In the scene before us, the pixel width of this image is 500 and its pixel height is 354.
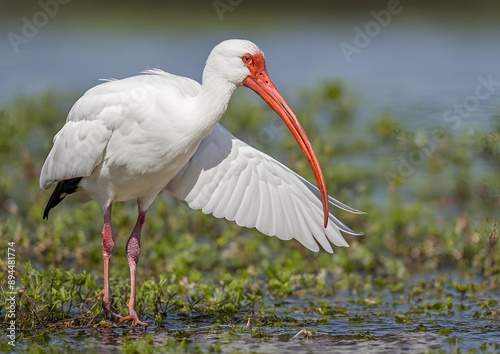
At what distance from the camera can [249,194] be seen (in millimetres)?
8234

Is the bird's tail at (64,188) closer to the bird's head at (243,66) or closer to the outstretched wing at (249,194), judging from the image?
the outstretched wing at (249,194)

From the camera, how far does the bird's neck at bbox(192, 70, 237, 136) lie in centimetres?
738

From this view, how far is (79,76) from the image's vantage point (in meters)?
20.8

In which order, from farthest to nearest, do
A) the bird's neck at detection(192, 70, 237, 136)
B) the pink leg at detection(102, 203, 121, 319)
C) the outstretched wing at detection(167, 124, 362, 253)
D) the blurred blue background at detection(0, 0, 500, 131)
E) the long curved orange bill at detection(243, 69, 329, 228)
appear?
the blurred blue background at detection(0, 0, 500, 131)
the outstretched wing at detection(167, 124, 362, 253)
the pink leg at detection(102, 203, 121, 319)
the long curved orange bill at detection(243, 69, 329, 228)
the bird's neck at detection(192, 70, 237, 136)

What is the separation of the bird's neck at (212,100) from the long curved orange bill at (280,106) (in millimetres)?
247

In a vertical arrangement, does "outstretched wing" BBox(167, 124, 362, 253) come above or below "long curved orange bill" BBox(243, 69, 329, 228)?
below

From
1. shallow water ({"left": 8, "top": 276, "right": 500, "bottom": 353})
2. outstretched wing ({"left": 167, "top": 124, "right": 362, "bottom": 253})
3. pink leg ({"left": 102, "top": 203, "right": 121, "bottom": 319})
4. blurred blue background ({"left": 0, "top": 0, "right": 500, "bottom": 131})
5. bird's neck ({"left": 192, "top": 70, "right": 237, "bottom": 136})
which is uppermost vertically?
blurred blue background ({"left": 0, "top": 0, "right": 500, "bottom": 131})

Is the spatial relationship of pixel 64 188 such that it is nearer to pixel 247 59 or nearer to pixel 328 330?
pixel 247 59

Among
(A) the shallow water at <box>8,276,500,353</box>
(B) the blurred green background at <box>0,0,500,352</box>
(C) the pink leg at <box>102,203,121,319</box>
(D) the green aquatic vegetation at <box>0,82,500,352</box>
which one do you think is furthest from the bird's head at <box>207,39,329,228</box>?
(B) the blurred green background at <box>0,0,500,352</box>

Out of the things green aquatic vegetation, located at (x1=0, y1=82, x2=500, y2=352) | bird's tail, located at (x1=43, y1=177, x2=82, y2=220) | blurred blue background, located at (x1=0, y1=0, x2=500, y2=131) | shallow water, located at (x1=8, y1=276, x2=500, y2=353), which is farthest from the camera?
blurred blue background, located at (x1=0, y1=0, x2=500, y2=131)

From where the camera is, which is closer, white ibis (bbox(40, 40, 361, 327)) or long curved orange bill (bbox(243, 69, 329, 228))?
white ibis (bbox(40, 40, 361, 327))

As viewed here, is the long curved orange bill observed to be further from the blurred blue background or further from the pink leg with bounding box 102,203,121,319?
the blurred blue background

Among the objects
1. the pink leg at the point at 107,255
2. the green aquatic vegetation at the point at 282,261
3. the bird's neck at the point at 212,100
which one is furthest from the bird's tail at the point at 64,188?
the bird's neck at the point at 212,100

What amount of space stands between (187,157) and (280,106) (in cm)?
81
